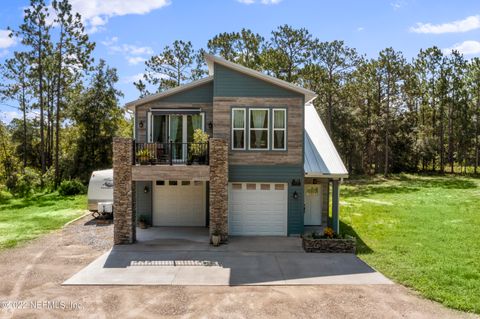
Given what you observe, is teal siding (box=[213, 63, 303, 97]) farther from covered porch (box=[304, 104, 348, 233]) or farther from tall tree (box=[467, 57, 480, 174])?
tall tree (box=[467, 57, 480, 174])

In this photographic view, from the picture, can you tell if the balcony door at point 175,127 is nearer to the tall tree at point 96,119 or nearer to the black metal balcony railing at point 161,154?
the black metal balcony railing at point 161,154

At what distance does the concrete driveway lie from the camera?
9508 millimetres

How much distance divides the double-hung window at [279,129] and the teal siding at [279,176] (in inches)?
33.5

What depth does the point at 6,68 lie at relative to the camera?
33156 millimetres

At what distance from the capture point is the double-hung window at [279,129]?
48.2 ft

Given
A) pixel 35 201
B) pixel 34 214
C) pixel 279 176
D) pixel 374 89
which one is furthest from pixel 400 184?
pixel 35 201

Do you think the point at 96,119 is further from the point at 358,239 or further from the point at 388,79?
the point at 388,79

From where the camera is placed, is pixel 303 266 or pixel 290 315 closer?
Result: pixel 290 315

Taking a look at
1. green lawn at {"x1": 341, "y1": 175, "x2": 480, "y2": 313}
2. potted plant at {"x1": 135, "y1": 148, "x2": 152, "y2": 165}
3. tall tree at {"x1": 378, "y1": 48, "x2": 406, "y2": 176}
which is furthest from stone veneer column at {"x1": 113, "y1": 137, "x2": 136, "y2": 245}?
tall tree at {"x1": 378, "y1": 48, "x2": 406, "y2": 176}

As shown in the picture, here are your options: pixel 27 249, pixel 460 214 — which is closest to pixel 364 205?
pixel 460 214

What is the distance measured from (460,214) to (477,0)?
1073 cm

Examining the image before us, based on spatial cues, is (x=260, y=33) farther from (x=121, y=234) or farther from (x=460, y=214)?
(x=121, y=234)

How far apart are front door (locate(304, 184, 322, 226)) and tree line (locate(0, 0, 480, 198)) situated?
19.9 meters

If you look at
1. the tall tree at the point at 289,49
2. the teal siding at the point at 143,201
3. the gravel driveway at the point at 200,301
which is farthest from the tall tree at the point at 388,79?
the gravel driveway at the point at 200,301
